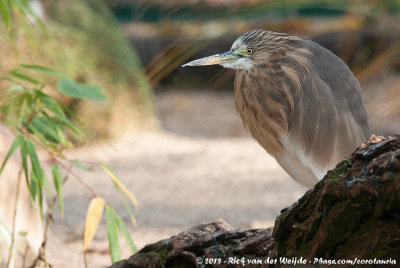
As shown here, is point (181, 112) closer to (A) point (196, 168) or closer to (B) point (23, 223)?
(A) point (196, 168)

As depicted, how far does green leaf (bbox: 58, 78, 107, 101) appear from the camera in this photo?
167 centimetres

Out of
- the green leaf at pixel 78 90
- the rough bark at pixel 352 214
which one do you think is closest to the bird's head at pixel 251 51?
the green leaf at pixel 78 90

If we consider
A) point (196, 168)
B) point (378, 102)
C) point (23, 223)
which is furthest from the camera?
point (378, 102)

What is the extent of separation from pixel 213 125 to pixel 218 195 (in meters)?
1.40

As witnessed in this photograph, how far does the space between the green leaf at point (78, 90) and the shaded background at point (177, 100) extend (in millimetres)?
618

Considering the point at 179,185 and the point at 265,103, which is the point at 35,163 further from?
the point at 179,185

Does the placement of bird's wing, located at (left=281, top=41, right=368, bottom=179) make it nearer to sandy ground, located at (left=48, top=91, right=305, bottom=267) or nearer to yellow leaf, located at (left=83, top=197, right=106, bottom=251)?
A: yellow leaf, located at (left=83, top=197, right=106, bottom=251)

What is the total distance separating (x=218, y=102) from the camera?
482 cm

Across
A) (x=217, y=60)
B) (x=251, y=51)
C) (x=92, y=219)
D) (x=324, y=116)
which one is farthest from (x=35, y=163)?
(x=324, y=116)

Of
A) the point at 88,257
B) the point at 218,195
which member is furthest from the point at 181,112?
the point at 88,257

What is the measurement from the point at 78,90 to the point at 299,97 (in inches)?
23.7

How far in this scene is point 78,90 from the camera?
1682mm

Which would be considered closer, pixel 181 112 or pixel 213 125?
pixel 213 125

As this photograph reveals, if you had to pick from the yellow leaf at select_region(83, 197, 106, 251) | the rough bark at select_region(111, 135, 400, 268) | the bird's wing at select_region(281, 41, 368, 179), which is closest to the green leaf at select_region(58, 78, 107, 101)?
the yellow leaf at select_region(83, 197, 106, 251)
